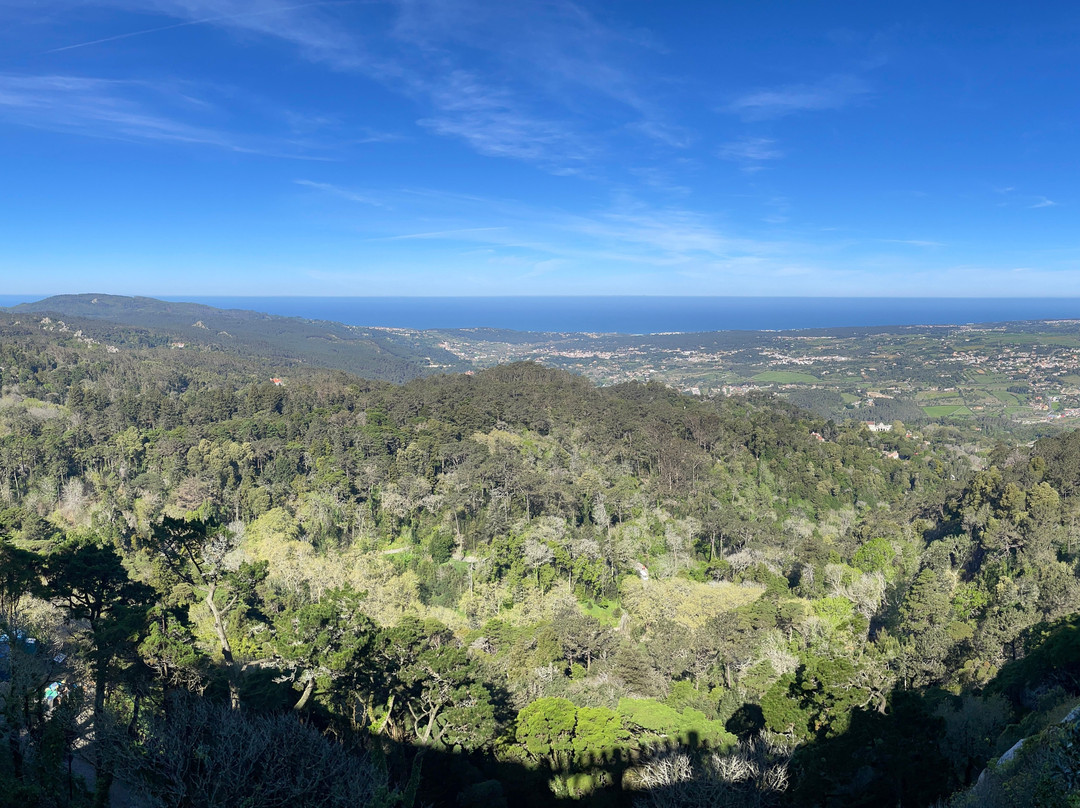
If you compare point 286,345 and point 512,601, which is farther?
point 286,345

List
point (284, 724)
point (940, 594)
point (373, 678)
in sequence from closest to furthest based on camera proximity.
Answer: point (284, 724) → point (373, 678) → point (940, 594)

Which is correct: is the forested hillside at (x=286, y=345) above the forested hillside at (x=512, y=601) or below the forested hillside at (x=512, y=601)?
above

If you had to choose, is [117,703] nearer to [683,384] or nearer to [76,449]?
[76,449]

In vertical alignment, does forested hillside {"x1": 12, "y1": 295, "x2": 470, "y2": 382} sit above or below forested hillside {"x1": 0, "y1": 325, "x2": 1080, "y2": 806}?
above

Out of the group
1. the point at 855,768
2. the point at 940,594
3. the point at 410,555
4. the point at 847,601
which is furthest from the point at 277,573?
the point at 940,594

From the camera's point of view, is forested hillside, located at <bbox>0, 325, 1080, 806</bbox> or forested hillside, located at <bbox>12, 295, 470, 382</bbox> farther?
forested hillside, located at <bbox>12, 295, 470, 382</bbox>

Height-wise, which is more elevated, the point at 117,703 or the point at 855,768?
the point at 117,703

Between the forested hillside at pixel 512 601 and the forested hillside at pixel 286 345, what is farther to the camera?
the forested hillside at pixel 286 345

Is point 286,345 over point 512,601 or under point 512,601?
over
